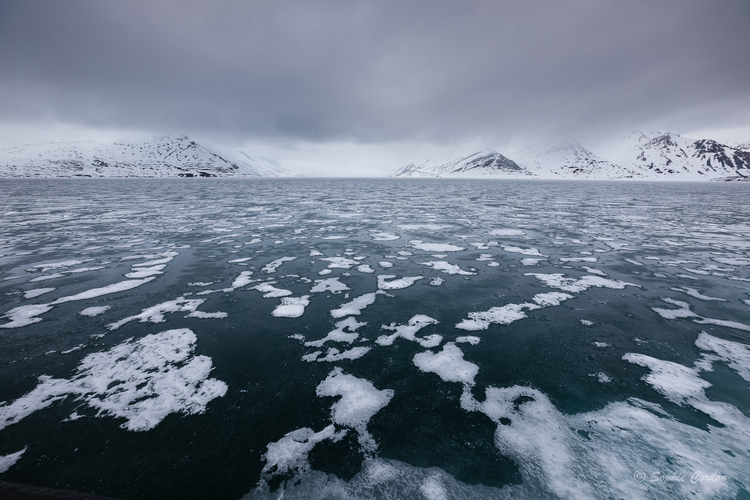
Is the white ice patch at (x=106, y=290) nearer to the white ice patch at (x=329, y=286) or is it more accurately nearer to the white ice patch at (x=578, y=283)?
the white ice patch at (x=329, y=286)

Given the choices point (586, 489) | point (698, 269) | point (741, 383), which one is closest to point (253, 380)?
point (586, 489)

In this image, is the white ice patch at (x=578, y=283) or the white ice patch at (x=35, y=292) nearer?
the white ice patch at (x=35, y=292)

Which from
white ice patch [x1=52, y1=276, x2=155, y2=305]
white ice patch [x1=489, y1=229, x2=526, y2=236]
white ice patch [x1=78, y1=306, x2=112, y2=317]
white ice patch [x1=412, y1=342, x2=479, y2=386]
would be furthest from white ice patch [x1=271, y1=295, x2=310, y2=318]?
white ice patch [x1=489, y1=229, x2=526, y2=236]

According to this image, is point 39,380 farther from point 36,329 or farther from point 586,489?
point 586,489

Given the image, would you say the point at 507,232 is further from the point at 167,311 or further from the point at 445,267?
the point at 167,311

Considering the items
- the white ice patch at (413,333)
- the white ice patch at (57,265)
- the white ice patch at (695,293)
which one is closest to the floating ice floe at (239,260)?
the white ice patch at (57,265)

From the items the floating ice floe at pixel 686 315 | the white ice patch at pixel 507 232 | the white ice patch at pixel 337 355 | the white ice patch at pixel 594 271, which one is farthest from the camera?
the white ice patch at pixel 507 232
